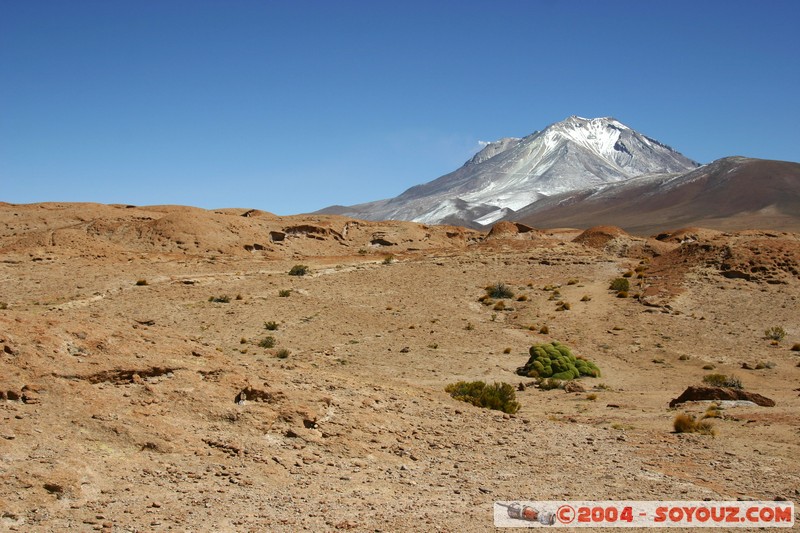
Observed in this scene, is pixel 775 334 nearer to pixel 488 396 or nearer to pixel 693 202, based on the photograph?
pixel 488 396

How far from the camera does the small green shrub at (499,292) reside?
27.0 metres

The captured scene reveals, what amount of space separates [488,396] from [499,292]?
1529 cm

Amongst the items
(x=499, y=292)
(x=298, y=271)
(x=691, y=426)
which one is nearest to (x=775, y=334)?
(x=499, y=292)

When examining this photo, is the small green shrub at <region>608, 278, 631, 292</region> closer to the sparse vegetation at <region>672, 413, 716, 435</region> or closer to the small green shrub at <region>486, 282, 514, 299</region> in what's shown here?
the small green shrub at <region>486, 282, 514, 299</region>

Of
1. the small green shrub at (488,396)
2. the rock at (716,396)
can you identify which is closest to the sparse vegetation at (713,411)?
the rock at (716,396)

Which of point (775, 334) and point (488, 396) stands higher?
point (775, 334)

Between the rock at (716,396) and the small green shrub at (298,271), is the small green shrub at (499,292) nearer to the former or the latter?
the small green shrub at (298,271)

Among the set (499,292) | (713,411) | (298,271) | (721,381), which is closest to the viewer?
(713,411)

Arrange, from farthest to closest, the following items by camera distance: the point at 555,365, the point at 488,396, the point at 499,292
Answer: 1. the point at 499,292
2. the point at 555,365
3. the point at 488,396

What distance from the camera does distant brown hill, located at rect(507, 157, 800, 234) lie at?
13188cm

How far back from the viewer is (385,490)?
24.1 ft

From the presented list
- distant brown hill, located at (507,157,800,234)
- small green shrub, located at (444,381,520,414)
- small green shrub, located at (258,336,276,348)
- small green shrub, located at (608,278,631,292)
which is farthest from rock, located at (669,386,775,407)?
distant brown hill, located at (507,157,800,234)

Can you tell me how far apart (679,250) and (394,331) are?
15.5m

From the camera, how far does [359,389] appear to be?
10234mm
